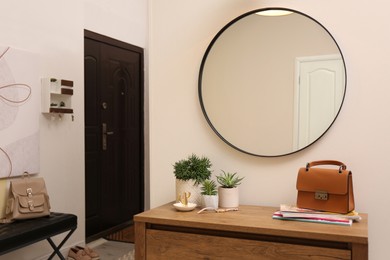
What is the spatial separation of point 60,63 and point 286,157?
7.84 ft

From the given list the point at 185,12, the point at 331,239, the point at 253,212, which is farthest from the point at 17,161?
the point at 331,239

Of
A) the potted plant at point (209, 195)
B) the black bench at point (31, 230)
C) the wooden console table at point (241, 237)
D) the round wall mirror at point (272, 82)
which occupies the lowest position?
the black bench at point (31, 230)

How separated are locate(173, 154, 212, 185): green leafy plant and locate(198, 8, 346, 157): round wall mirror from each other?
181 millimetres

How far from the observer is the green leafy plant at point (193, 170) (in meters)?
1.74

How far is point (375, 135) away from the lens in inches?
63.9

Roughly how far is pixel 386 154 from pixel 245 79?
0.67 meters

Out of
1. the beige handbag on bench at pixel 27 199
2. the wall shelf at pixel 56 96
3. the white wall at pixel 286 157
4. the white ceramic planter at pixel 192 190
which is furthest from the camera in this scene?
the wall shelf at pixel 56 96

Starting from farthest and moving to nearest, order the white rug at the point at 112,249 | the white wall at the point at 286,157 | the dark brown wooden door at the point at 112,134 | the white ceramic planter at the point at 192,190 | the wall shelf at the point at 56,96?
1. the dark brown wooden door at the point at 112,134
2. the white rug at the point at 112,249
3. the wall shelf at the point at 56,96
4. the white ceramic planter at the point at 192,190
5. the white wall at the point at 286,157

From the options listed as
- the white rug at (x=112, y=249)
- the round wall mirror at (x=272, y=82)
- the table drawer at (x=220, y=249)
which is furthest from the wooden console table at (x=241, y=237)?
the white rug at (x=112, y=249)

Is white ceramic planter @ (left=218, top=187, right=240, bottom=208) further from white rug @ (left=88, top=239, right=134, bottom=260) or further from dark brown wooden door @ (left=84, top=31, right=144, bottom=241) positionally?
dark brown wooden door @ (left=84, top=31, right=144, bottom=241)

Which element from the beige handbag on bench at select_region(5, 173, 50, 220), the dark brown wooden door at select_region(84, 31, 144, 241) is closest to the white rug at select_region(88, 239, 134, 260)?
the dark brown wooden door at select_region(84, 31, 144, 241)

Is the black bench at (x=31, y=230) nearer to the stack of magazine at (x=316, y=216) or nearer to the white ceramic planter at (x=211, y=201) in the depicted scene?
the white ceramic planter at (x=211, y=201)

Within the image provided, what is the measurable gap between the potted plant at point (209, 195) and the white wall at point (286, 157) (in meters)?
0.18

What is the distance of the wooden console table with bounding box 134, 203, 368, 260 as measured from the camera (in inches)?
51.8
